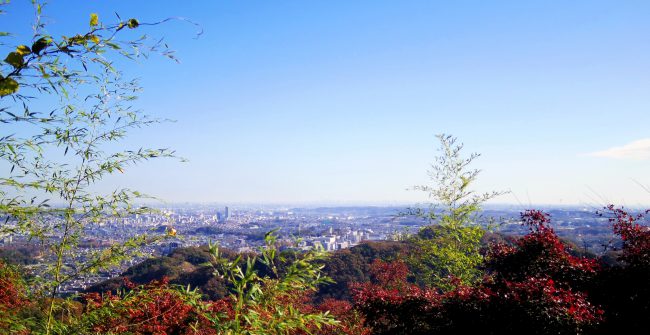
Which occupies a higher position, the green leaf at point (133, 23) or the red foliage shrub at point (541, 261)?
the green leaf at point (133, 23)

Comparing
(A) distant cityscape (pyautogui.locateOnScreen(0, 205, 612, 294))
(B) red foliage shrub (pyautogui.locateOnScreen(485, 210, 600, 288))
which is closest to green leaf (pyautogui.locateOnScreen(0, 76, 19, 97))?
(A) distant cityscape (pyautogui.locateOnScreen(0, 205, 612, 294))

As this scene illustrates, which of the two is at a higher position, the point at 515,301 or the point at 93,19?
the point at 93,19

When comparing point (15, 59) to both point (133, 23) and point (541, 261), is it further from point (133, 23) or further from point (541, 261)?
point (541, 261)

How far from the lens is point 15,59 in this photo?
1297mm

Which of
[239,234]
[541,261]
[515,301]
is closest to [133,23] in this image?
[515,301]

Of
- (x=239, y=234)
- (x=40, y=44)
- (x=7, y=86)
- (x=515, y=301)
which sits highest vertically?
(x=40, y=44)

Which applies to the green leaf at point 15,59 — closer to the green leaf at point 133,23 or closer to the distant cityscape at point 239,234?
the green leaf at point 133,23

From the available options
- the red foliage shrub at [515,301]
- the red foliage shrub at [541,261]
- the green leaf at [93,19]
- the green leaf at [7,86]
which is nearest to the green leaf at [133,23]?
the green leaf at [93,19]

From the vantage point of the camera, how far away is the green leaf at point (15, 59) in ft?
4.18

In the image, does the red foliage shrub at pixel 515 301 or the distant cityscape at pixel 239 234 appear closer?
the distant cityscape at pixel 239 234

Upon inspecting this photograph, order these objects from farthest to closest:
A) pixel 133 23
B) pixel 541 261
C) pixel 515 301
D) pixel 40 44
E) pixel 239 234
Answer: pixel 239 234
pixel 541 261
pixel 515 301
pixel 133 23
pixel 40 44

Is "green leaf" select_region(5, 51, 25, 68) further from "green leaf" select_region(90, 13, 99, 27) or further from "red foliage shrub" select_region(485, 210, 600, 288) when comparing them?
"red foliage shrub" select_region(485, 210, 600, 288)

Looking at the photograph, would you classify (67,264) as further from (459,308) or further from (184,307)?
(459,308)

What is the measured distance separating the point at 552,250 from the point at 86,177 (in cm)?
607
